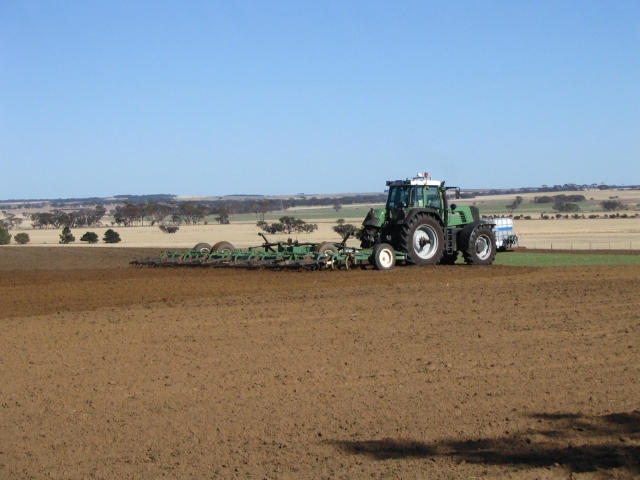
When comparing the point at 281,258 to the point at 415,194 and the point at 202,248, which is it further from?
the point at 202,248

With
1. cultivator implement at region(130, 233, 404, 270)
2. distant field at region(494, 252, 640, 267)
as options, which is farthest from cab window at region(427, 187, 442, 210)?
distant field at region(494, 252, 640, 267)

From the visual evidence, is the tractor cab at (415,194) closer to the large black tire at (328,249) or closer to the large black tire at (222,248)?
the large black tire at (328,249)

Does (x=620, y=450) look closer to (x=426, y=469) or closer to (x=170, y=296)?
(x=426, y=469)

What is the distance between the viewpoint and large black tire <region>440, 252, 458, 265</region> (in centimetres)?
2155

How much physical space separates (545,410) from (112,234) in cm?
4552

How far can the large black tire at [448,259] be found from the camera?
70.7ft

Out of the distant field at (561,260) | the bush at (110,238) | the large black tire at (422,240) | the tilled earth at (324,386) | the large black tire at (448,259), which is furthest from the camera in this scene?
the bush at (110,238)

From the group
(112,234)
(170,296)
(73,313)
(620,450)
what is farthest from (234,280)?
(112,234)

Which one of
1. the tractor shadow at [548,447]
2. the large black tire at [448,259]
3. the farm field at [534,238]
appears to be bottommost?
the farm field at [534,238]

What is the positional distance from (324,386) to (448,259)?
14181 millimetres

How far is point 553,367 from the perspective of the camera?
888cm

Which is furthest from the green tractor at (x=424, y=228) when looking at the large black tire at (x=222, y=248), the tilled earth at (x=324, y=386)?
the tilled earth at (x=324, y=386)

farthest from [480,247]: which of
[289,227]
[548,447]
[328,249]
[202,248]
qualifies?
[289,227]

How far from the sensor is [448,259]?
21.9m
